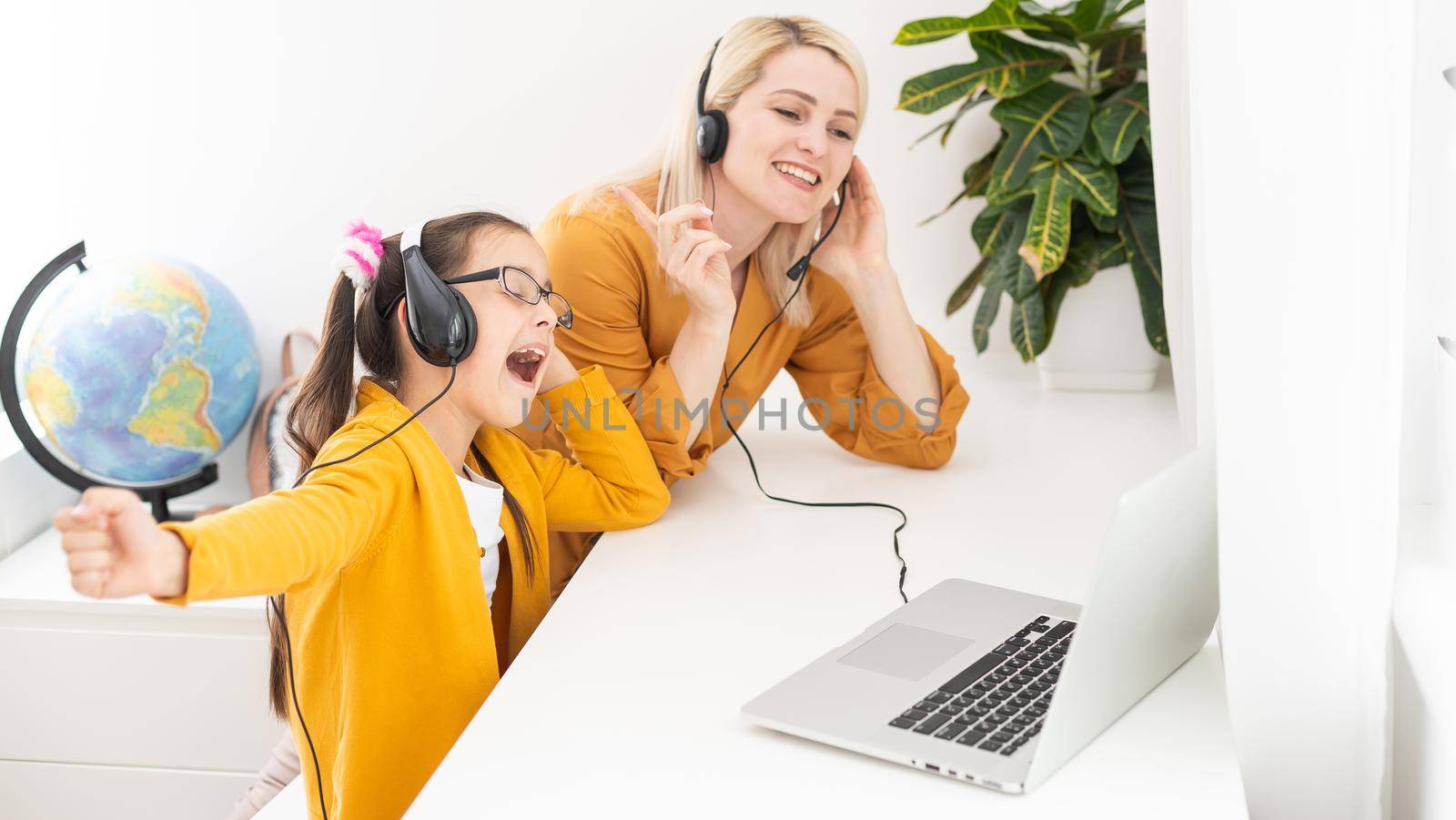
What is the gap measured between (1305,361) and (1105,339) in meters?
1.14

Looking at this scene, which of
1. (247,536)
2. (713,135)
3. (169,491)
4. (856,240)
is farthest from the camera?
(169,491)

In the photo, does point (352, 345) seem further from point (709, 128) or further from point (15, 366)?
point (15, 366)

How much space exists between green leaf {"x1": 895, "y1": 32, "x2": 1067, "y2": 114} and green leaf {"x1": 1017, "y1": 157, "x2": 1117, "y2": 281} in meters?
0.14

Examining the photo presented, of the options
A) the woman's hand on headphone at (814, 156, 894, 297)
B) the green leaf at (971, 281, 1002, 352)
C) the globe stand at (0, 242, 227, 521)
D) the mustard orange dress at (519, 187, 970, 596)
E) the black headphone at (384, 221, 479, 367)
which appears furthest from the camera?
the green leaf at (971, 281, 1002, 352)

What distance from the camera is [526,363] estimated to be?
1216 millimetres

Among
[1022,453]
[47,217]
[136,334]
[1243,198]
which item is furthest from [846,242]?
[47,217]

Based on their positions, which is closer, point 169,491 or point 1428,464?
point 1428,464

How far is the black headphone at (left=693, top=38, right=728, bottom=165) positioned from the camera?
4.69 feet

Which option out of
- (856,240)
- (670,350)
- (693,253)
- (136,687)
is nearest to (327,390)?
(693,253)

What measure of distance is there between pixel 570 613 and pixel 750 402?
1.88 ft

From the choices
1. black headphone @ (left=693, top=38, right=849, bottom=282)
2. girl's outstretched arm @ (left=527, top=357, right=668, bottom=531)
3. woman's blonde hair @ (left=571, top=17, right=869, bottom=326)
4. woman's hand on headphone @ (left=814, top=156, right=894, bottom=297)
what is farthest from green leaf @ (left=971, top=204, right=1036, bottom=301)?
girl's outstretched arm @ (left=527, top=357, right=668, bottom=531)

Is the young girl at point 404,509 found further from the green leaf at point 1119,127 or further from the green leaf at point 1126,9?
the green leaf at point 1126,9

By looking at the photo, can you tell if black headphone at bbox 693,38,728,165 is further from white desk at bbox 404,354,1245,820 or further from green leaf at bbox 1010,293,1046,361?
green leaf at bbox 1010,293,1046,361

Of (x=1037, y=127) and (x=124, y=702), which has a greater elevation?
(x=1037, y=127)
